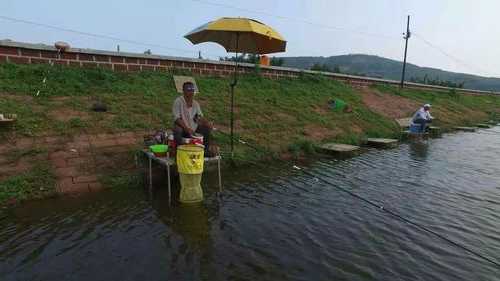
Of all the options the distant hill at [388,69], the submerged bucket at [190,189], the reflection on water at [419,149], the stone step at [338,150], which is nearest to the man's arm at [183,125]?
the submerged bucket at [190,189]

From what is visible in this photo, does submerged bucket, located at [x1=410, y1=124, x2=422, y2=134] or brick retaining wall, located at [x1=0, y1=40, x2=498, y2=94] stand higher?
brick retaining wall, located at [x1=0, y1=40, x2=498, y2=94]

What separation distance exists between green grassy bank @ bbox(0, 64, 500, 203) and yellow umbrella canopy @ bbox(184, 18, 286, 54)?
7.98 feet

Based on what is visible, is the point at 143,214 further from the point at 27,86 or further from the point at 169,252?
the point at 27,86

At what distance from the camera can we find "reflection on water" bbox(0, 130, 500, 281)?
4.52 m

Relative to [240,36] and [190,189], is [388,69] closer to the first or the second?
[240,36]

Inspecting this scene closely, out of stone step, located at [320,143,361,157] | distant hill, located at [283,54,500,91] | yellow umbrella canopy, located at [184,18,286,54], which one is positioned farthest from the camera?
distant hill, located at [283,54,500,91]

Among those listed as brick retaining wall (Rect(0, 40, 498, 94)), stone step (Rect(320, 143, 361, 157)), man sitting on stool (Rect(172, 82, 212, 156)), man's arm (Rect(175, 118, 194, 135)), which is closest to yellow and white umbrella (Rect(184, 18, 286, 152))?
man sitting on stool (Rect(172, 82, 212, 156))

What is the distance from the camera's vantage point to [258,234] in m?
5.54

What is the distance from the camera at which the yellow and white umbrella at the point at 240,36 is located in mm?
7910

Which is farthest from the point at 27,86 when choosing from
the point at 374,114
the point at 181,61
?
the point at 374,114

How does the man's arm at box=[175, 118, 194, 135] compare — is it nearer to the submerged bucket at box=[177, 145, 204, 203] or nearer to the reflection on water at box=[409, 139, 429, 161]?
the submerged bucket at box=[177, 145, 204, 203]

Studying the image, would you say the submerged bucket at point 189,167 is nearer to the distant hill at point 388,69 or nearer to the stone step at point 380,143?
the stone step at point 380,143

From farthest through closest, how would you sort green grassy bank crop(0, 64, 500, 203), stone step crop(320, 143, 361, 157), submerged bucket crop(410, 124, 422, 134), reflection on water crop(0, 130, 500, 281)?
submerged bucket crop(410, 124, 422, 134), stone step crop(320, 143, 361, 157), green grassy bank crop(0, 64, 500, 203), reflection on water crop(0, 130, 500, 281)

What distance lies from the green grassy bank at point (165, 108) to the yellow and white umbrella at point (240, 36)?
2305 millimetres
